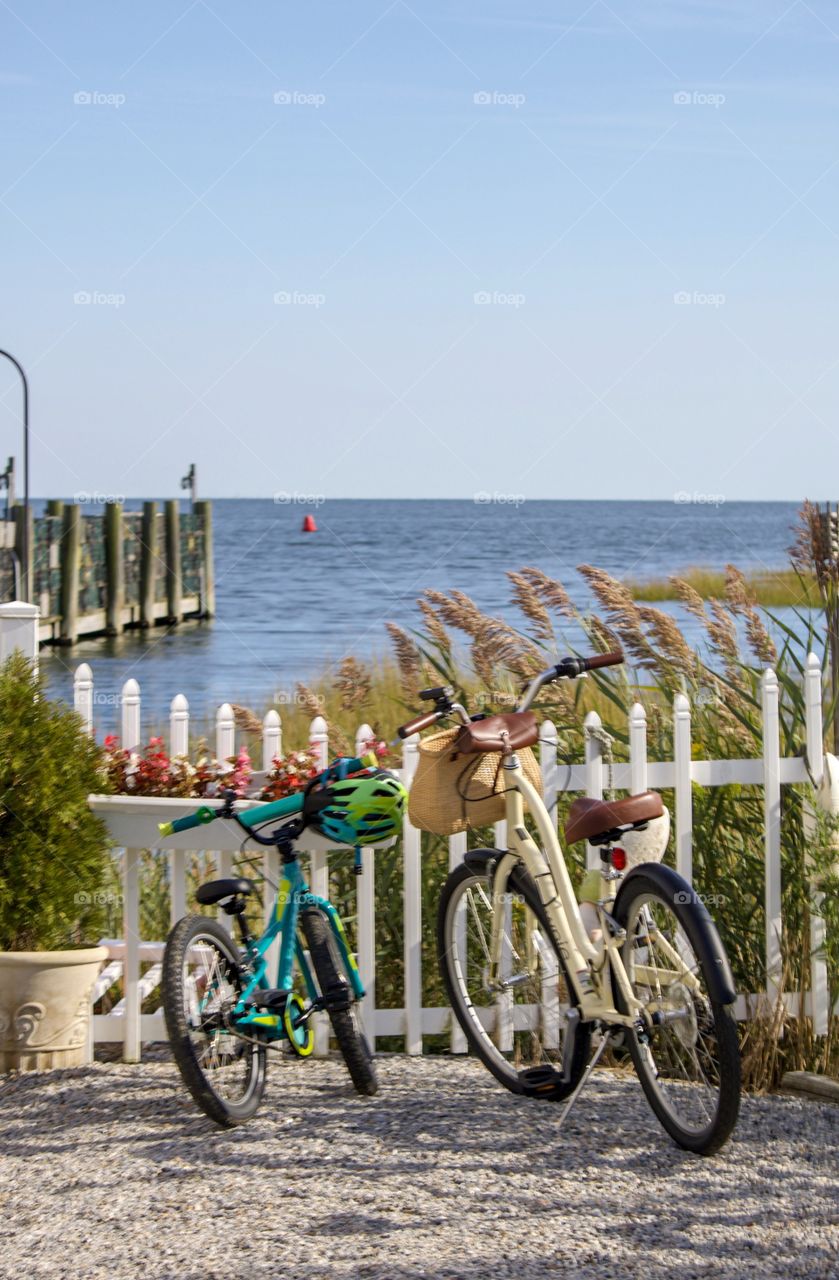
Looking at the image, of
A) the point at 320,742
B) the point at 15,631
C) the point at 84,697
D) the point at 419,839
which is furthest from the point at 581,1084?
the point at 15,631

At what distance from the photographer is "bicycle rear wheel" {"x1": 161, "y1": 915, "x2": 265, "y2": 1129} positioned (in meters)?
3.97

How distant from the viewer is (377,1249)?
3.26 meters

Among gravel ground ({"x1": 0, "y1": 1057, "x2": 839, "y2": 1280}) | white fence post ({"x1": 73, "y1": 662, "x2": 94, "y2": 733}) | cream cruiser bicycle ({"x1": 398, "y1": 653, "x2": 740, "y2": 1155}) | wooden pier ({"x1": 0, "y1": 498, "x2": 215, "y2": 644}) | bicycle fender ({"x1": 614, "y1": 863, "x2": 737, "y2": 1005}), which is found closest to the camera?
gravel ground ({"x1": 0, "y1": 1057, "x2": 839, "y2": 1280})

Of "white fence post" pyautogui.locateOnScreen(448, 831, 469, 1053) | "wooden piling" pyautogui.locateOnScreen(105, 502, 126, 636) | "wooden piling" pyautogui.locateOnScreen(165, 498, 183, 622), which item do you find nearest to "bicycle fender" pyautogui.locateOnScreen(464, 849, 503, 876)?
"white fence post" pyautogui.locateOnScreen(448, 831, 469, 1053)

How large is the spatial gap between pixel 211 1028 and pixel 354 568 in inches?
1757

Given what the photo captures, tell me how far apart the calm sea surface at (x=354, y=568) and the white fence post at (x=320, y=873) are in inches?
545

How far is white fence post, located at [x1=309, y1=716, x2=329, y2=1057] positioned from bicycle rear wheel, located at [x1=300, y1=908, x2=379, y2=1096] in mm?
467

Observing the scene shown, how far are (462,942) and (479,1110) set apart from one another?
57 centimetres

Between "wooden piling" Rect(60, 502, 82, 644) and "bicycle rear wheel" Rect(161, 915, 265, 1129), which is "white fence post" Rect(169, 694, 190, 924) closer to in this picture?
"bicycle rear wheel" Rect(161, 915, 265, 1129)

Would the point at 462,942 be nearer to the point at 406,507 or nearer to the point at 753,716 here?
the point at 753,716

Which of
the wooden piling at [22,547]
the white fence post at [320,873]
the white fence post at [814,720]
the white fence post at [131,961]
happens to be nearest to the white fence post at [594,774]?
the white fence post at [814,720]

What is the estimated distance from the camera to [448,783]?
4.24 m

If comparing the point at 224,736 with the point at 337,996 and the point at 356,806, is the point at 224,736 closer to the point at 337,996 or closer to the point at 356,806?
the point at 356,806

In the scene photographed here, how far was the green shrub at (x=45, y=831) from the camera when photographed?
4605mm
